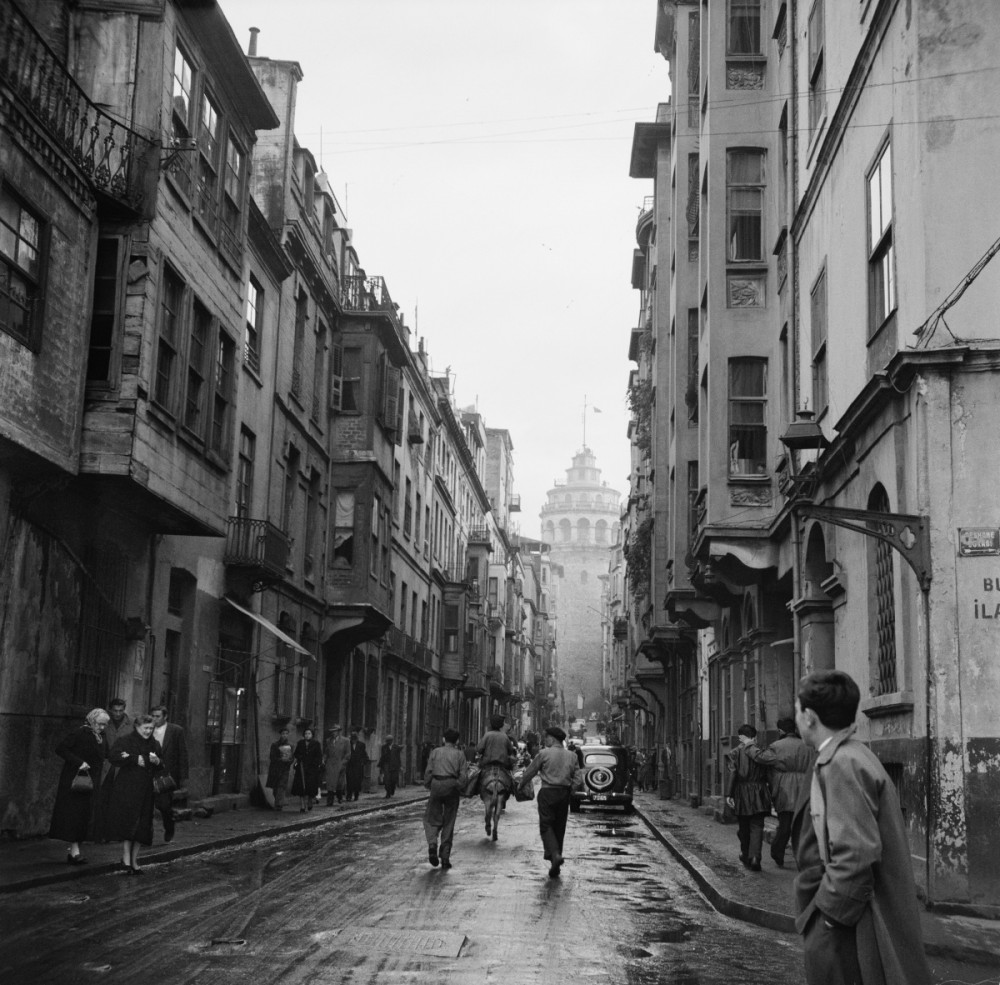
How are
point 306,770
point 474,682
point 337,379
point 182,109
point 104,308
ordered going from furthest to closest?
point 474,682 < point 337,379 < point 306,770 < point 182,109 < point 104,308

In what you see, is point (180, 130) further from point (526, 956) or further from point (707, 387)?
point (526, 956)

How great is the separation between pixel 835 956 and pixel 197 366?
1890 cm

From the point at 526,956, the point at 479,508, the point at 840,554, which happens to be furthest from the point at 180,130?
the point at 479,508

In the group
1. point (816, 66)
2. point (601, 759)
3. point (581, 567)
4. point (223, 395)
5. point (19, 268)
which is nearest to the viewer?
point (19, 268)

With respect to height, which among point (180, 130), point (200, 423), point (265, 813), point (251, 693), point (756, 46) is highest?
point (756, 46)

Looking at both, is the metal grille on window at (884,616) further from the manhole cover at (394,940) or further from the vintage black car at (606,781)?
the vintage black car at (606,781)

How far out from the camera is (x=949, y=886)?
39.1 ft

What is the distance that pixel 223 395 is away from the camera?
24078 mm

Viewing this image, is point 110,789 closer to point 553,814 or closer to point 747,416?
point 553,814

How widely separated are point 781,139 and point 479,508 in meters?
53.9

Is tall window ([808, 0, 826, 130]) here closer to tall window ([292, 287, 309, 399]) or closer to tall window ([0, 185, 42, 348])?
tall window ([0, 185, 42, 348])

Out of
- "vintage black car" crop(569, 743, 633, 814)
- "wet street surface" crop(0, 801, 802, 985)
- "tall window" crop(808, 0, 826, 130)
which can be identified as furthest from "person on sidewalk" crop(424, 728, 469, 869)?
"vintage black car" crop(569, 743, 633, 814)

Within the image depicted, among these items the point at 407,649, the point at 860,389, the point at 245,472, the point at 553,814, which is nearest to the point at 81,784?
the point at 553,814

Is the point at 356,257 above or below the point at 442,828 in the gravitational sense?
above
